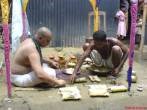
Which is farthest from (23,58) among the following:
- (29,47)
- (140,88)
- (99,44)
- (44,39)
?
(140,88)

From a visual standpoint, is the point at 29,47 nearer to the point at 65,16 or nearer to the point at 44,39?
the point at 44,39

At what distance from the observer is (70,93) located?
558cm

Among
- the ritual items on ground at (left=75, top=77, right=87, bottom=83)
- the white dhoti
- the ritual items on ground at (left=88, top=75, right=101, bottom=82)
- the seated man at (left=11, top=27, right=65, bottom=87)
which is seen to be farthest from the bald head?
the ritual items on ground at (left=88, top=75, right=101, bottom=82)

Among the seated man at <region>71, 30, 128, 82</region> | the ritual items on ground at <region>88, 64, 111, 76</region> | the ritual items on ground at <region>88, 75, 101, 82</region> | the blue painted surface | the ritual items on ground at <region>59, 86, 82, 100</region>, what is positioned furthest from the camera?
the blue painted surface

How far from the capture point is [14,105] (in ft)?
17.5

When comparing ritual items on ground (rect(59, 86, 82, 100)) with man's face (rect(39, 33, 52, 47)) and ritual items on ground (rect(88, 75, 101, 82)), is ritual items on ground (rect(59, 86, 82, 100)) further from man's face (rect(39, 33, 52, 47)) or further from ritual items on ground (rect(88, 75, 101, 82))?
man's face (rect(39, 33, 52, 47))

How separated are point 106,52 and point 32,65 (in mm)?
1565

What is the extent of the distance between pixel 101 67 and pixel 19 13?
5.90ft

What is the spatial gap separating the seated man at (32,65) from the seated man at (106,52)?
0.60m

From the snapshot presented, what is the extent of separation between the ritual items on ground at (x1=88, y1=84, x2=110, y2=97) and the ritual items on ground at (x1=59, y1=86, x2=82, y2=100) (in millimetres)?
198

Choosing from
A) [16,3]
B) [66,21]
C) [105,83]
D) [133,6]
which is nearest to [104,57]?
[105,83]

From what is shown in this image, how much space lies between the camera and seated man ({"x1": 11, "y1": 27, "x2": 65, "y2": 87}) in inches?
223

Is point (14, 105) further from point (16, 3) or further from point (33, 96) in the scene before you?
point (16, 3)

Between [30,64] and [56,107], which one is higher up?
[30,64]
